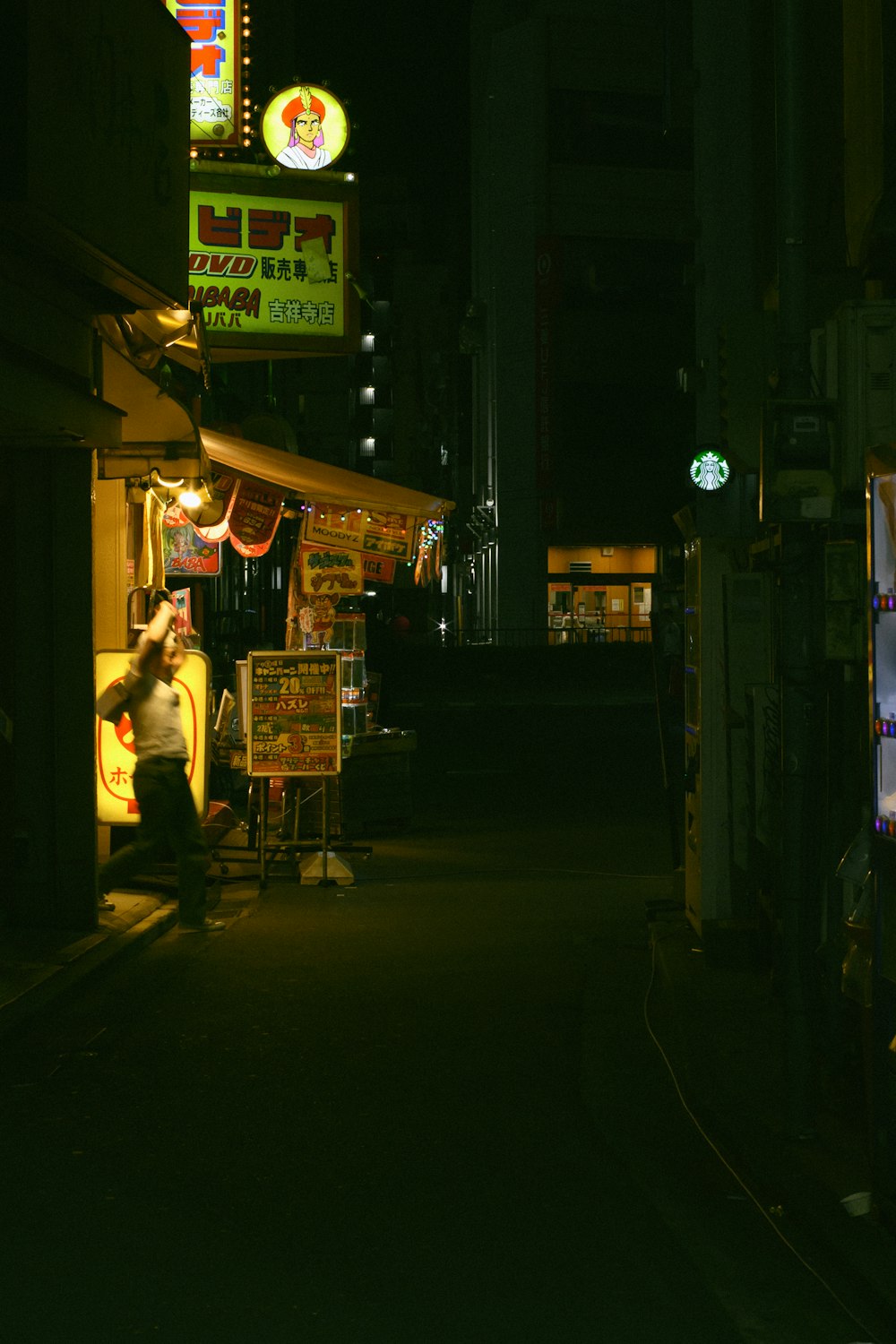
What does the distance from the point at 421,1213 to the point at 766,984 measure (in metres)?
3.79

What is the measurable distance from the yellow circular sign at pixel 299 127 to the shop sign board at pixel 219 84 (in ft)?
1.96

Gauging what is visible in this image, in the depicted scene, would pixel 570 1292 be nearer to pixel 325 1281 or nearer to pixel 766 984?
pixel 325 1281

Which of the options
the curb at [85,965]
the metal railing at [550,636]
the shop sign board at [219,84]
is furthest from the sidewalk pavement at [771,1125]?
the metal railing at [550,636]

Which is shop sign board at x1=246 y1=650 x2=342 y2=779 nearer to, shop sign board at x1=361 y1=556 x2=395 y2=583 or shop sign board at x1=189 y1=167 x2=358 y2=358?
shop sign board at x1=361 y1=556 x2=395 y2=583

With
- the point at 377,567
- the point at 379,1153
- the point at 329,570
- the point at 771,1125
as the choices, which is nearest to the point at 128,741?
the point at 329,570

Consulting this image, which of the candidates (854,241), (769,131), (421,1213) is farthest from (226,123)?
(421,1213)

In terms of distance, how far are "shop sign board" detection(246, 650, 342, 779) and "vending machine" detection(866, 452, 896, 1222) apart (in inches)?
312

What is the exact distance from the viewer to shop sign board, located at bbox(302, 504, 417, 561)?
14.8 metres

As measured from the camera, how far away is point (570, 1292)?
444cm

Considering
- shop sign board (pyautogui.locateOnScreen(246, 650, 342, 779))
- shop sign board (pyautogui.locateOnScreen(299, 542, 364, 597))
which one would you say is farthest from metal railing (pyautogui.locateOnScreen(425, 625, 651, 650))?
shop sign board (pyautogui.locateOnScreen(246, 650, 342, 779))

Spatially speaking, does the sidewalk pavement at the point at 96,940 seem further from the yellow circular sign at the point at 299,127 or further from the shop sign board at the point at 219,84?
the yellow circular sign at the point at 299,127

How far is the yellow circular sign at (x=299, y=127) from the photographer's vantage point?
50.4 ft

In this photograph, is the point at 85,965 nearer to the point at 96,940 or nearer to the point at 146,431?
the point at 96,940

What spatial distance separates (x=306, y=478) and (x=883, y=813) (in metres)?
9.72
